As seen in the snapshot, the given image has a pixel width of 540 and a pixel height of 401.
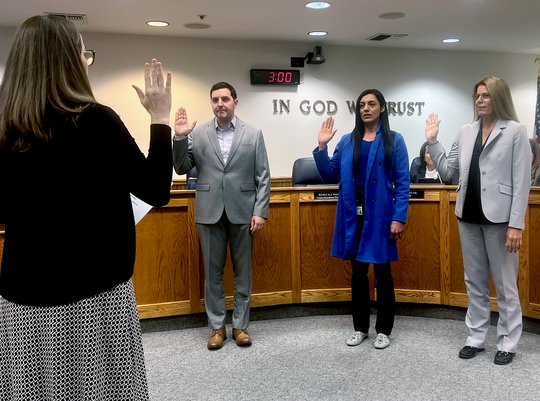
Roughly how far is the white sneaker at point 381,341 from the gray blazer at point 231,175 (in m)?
1.02

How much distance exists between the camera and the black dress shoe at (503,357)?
9.77 feet

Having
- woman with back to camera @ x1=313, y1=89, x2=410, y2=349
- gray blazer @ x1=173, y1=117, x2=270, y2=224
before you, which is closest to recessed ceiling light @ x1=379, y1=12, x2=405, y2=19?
woman with back to camera @ x1=313, y1=89, x2=410, y2=349

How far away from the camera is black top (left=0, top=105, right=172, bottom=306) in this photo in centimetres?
119

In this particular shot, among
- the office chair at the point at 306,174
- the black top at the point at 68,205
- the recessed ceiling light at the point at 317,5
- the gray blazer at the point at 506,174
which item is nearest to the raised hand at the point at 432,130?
the gray blazer at the point at 506,174

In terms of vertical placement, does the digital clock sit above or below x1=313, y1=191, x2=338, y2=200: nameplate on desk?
above

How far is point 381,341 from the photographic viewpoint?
3.31 meters

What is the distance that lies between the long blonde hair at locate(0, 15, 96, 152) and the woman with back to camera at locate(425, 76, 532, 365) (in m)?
2.33

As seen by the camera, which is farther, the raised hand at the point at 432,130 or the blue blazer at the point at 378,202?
the blue blazer at the point at 378,202

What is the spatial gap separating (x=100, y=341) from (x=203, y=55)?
661cm

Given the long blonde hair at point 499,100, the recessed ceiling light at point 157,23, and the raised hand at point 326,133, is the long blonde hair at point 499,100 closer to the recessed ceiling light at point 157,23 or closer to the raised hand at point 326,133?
the raised hand at point 326,133

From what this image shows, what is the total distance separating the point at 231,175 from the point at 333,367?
126cm

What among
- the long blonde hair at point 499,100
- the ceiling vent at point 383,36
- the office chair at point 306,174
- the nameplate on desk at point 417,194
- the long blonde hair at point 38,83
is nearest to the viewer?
the long blonde hair at point 38,83

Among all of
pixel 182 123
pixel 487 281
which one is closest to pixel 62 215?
pixel 182 123

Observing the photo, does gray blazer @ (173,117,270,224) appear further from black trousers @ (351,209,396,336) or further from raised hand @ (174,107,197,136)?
black trousers @ (351,209,396,336)
